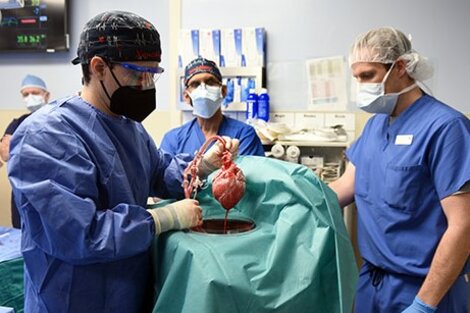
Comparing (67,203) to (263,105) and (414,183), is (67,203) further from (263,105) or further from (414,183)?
(263,105)

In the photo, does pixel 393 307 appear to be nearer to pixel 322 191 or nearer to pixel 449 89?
pixel 322 191

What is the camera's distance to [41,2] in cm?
309

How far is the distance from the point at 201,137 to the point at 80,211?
1126 mm

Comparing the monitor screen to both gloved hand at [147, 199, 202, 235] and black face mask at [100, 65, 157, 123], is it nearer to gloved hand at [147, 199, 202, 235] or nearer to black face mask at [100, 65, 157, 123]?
black face mask at [100, 65, 157, 123]

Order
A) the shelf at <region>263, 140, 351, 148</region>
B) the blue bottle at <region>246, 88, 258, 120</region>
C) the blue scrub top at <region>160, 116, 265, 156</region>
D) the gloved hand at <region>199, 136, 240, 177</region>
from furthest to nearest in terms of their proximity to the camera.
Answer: the blue bottle at <region>246, 88, 258, 120</region> < the shelf at <region>263, 140, 351, 148</region> < the blue scrub top at <region>160, 116, 265, 156</region> < the gloved hand at <region>199, 136, 240, 177</region>

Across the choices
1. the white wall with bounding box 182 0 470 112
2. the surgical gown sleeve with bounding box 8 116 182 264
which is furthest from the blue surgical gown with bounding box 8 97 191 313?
the white wall with bounding box 182 0 470 112

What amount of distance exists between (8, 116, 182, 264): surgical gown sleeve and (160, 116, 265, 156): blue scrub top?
0.99 m

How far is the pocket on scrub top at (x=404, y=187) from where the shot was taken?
4.48ft

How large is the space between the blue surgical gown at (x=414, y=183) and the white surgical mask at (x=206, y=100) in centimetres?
74

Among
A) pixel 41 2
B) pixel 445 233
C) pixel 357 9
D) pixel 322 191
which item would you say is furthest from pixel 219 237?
pixel 41 2

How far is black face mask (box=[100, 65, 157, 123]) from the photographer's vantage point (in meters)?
1.02

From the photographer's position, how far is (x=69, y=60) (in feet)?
10.5

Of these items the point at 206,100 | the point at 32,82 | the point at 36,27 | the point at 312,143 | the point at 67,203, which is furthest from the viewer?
the point at 36,27

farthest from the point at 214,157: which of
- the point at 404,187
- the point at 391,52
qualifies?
the point at 391,52
